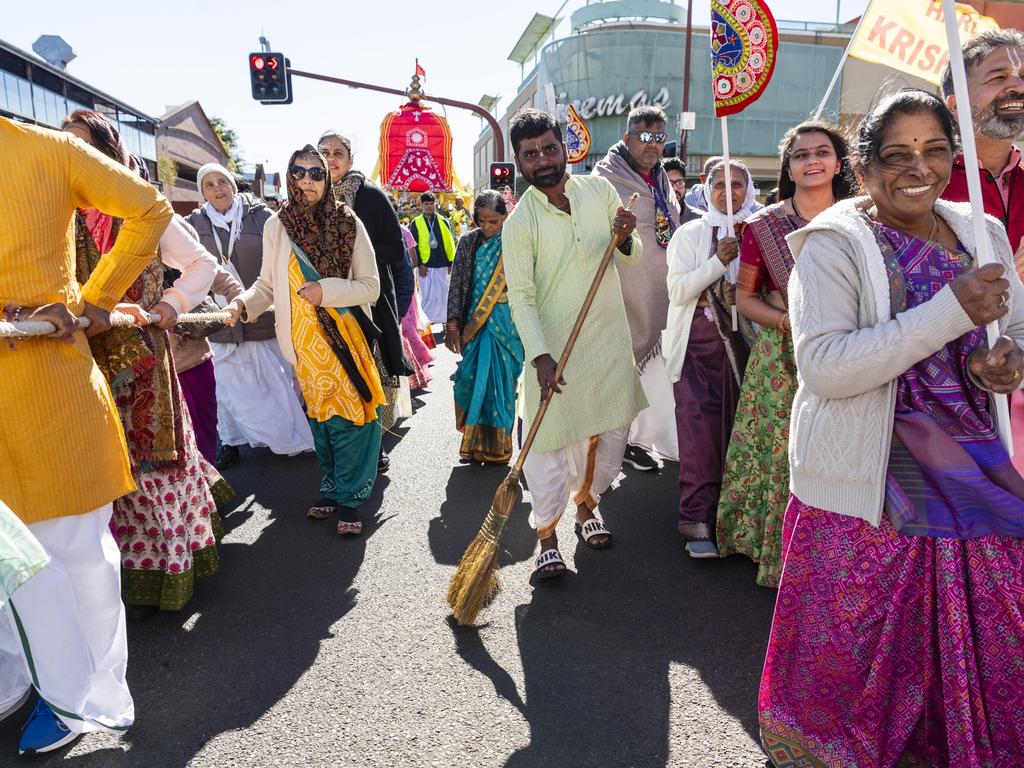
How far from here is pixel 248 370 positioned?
5.89 metres

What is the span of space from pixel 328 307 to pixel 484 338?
73.3 inches

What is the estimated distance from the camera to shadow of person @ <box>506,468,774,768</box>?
2.54m

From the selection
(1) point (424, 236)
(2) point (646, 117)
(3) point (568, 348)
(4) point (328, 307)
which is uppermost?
(2) point (646, 117)

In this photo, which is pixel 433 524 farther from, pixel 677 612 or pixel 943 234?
pixel 943 234

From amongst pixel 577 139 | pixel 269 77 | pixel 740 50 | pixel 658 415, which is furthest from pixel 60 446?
pixel 269 77

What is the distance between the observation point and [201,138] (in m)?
49.3

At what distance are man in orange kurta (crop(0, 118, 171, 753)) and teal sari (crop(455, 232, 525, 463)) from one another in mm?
3270

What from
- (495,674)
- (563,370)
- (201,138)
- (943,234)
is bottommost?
(495,674)

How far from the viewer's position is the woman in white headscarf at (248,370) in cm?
557

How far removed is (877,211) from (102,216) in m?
3.02

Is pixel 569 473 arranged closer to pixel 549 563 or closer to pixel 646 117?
pixel 549 563

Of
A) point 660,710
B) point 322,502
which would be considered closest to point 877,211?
point 660,710

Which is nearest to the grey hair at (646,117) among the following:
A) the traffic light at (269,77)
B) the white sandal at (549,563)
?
the white sandal at (549,563)

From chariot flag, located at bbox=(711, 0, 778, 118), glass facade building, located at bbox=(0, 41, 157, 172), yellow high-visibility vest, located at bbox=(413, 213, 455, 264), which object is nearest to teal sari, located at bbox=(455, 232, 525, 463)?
chariot flag, located at bbox=(711, 0, 778, 118)
